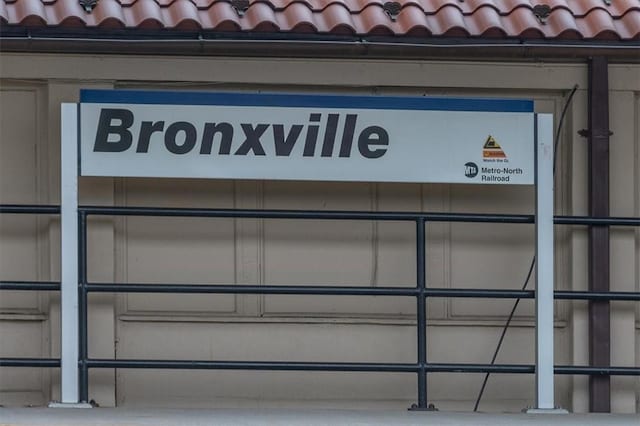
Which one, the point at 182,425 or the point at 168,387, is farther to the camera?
the point at 168,387

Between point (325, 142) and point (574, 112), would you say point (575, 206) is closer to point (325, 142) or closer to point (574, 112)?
point (574, 112)

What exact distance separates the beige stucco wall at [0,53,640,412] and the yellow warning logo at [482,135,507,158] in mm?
422

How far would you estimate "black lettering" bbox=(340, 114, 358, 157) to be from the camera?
23.9 ft

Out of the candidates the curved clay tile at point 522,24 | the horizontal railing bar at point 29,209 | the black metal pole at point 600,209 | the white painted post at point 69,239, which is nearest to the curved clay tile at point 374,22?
the curved clay tile at point 522,24

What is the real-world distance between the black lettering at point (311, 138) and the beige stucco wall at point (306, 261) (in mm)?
367

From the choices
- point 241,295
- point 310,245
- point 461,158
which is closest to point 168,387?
point 241,295

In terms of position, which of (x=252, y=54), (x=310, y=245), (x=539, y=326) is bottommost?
(x=539, y=326)

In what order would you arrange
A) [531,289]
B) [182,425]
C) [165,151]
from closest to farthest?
1. [182,425]
2. [165,151]
3. [531,289]

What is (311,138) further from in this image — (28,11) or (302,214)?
(28,11)

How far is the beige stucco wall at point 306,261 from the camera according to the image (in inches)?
296

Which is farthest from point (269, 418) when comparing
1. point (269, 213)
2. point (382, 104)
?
point (382, 104)

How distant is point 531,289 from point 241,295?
208cm

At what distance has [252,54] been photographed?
293 inches

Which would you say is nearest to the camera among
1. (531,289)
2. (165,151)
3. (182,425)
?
(182,425)
